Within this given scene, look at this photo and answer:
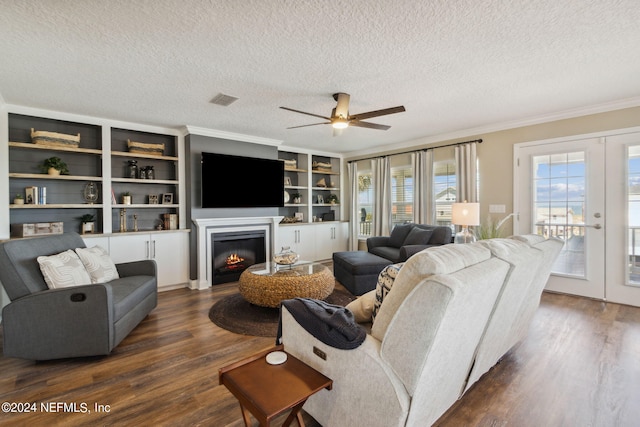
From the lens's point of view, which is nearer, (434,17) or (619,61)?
(434,17)

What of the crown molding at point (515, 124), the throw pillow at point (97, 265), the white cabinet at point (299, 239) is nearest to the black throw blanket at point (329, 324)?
the throw pillow at point (97, 265)

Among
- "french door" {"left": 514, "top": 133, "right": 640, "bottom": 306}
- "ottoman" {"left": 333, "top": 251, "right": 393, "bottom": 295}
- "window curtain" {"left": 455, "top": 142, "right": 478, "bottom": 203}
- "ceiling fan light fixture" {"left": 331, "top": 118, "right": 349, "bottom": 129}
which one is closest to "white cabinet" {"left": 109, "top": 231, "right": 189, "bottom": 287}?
"ottoman" {"left": 333, "top": 251, "right": 393, "bottom": 295}

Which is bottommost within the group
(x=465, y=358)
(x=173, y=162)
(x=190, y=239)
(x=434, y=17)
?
(x=465, y=358)

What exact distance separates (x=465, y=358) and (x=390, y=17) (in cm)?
207

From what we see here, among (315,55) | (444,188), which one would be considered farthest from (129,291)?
(444,188)

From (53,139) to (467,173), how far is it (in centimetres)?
571

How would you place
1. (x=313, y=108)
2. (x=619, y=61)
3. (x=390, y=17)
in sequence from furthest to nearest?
(x=313, y=108) < (x=619, y=61) < (x=390, y=17)

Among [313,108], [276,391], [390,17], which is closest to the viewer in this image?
[276,391]

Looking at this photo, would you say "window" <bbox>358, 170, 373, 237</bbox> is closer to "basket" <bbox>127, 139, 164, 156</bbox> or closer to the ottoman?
the ottoman

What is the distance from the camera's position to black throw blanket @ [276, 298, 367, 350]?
134cm

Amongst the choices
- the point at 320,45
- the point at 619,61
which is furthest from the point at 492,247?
the point at 619,61

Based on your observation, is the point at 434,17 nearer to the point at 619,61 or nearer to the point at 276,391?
the point at 619,61

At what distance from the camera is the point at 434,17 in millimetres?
1945

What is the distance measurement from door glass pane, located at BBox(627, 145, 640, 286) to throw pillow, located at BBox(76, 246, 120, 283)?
5.80 m
